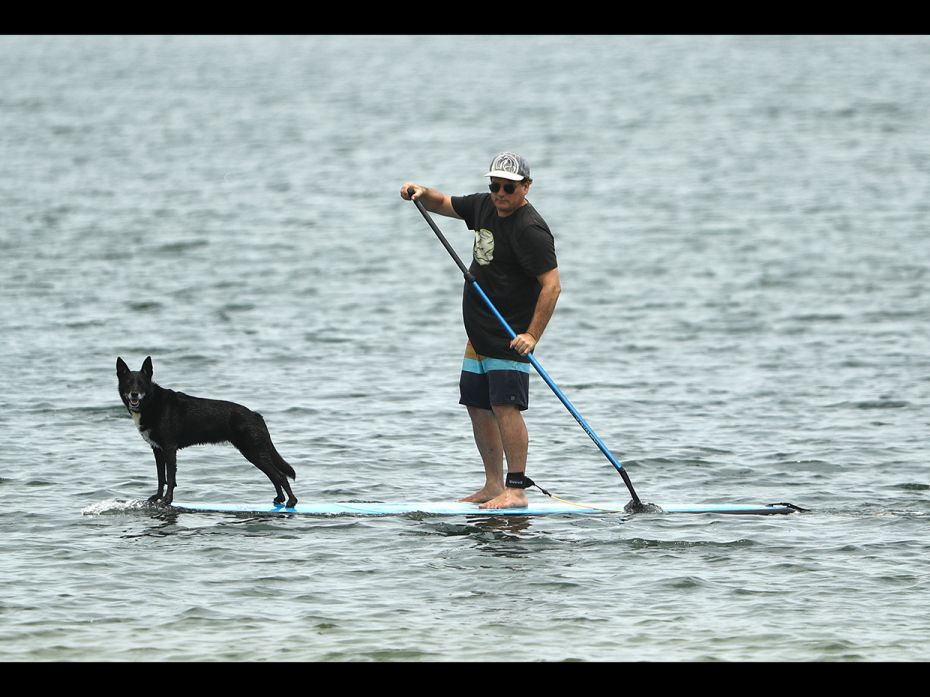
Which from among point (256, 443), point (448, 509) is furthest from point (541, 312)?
point (256, 443)

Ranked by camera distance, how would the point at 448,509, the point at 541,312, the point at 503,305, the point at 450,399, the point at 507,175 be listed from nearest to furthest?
the point at 507,175, the point at 541,312, the point at 503,305, the point at 448,509, the point at 450,399

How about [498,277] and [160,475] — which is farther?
[160,475]

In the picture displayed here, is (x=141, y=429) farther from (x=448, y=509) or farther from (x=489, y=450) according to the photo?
(x=489, y=450)

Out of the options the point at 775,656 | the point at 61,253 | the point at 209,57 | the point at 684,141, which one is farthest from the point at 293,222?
the point at 209,57

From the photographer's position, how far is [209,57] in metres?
91.5

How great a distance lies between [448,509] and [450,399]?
4737 mm

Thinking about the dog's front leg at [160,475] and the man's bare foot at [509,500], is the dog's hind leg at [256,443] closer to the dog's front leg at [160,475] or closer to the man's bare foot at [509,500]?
the dog's front leg at [160,475]

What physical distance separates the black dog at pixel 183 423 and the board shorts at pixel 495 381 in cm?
146

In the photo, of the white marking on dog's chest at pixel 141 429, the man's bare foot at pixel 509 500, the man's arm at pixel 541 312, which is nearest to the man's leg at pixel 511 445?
the man's bare foot at pixel 509 500

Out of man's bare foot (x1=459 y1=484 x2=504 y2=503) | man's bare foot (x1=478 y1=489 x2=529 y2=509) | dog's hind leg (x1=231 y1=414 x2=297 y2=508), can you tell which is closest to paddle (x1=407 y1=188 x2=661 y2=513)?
man's bare foot (x1=478 y1=489 x2=529 y2=509)

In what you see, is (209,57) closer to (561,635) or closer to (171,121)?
(171,121)

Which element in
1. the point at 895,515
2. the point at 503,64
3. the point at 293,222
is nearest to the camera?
the point at 895,515

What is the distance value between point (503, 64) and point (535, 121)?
31.6 metres

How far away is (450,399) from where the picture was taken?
15688mm
